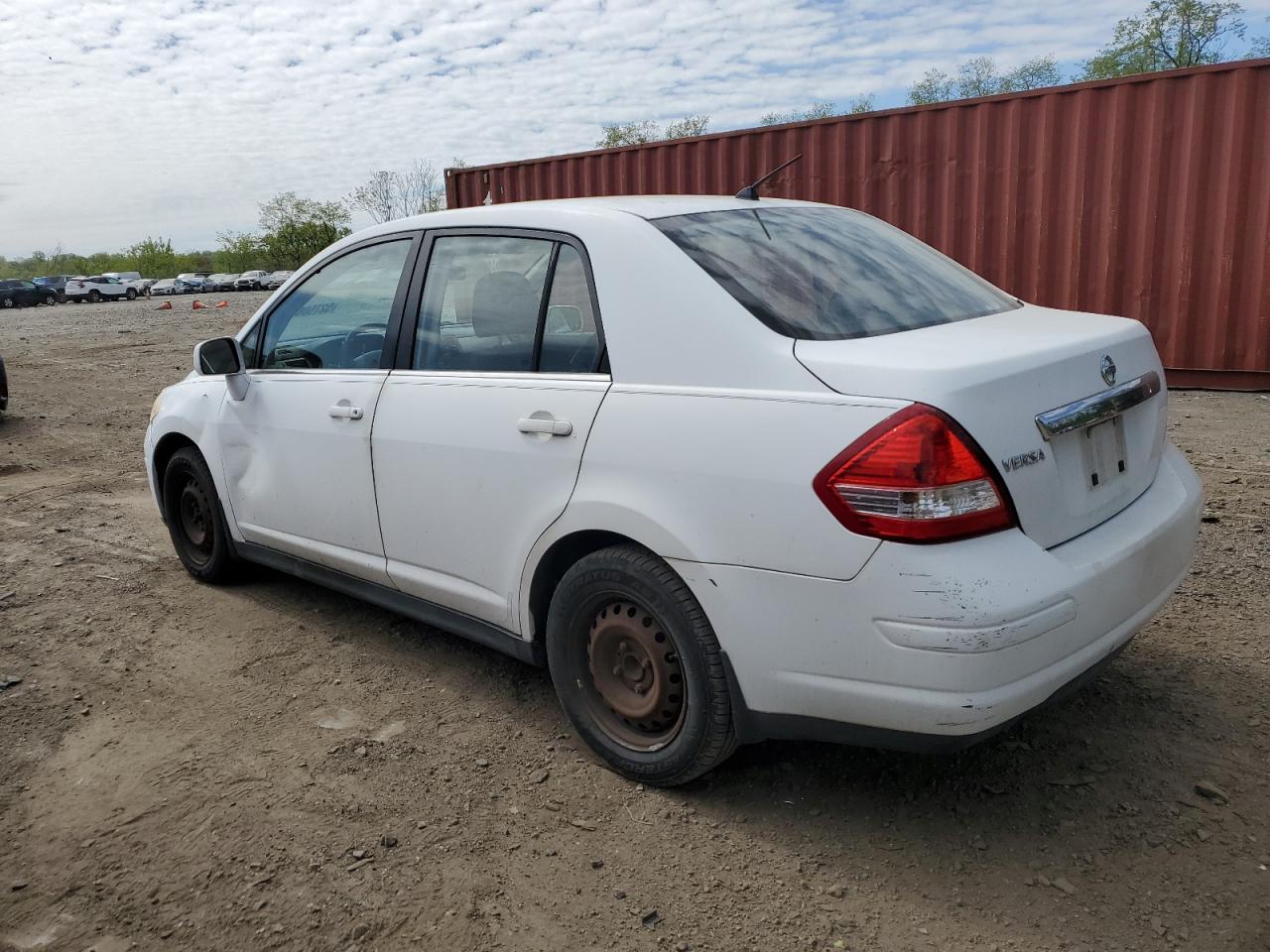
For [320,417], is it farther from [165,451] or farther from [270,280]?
[270,280]

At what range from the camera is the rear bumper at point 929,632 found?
2174mm

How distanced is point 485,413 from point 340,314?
1.12 meters

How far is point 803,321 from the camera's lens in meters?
2.57

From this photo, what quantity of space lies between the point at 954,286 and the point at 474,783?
2081 millimetres

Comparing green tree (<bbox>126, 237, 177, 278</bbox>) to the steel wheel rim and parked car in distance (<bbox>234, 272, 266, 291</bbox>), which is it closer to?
parked car in distance (<bbox>234, 272, 266, 291</bbox>)

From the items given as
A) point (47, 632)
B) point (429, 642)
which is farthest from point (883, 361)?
point (47, 632)

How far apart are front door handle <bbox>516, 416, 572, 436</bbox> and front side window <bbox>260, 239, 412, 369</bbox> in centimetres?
90

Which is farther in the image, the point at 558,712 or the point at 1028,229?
the point at 1028,229

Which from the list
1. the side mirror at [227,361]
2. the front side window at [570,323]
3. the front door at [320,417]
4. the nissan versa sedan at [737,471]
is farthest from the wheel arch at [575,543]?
the side mirror at [227,361]

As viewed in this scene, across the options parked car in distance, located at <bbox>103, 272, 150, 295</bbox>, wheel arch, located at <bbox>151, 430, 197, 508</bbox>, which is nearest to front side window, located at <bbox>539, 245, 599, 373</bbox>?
wheel arch, located at <bbox>151, 430, 197, 508</bbox>

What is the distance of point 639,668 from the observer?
2809 mm

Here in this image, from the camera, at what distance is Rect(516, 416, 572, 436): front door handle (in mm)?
2834

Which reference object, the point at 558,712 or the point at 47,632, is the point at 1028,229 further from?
the point at 47,632

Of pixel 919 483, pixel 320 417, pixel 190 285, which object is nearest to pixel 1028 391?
pixel 919 483
